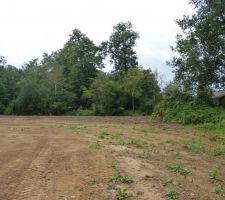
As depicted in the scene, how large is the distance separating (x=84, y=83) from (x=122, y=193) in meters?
48.8

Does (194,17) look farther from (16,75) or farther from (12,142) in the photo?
(16,75)

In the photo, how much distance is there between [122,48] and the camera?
5931 centimetres

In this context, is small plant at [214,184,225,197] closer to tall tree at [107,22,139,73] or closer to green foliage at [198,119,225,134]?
green foliage at [198,119,225,134]

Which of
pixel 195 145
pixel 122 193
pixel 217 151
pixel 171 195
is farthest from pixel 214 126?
pixel 122 193

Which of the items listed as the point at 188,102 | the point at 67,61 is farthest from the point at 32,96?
the point at 188,102

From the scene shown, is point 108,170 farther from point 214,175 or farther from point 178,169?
point 214,175

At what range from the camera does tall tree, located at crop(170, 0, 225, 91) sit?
25.4 meters

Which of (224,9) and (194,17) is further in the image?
(194,17)

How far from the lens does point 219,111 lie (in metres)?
23.8

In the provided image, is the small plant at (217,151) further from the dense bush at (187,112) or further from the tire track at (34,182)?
the dense bush at (187,112)

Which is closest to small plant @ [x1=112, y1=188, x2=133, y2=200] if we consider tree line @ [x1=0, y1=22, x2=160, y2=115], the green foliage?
the green foliage

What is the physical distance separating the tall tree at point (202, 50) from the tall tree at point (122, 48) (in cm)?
3171

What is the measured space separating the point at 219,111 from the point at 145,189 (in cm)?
1733


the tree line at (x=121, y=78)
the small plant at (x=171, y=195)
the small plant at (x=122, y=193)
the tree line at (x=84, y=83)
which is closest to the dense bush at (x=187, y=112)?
the tree line at (x=121, y=78)
